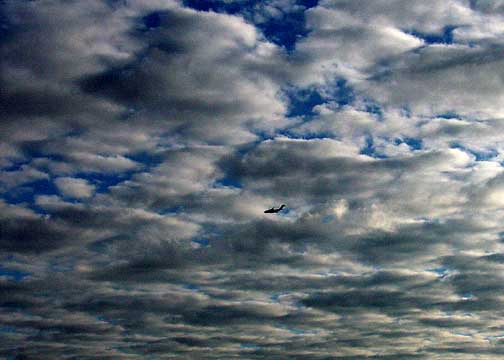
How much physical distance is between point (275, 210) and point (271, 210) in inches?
74.6

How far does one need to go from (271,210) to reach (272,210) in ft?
1.70

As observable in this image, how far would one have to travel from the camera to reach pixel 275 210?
104 metres

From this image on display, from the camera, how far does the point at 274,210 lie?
340 feet

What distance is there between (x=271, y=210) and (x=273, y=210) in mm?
1039

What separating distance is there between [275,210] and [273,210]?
0.87 meters

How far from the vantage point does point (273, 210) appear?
10338 cm

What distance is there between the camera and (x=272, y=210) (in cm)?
10300

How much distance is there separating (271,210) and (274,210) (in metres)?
1.42

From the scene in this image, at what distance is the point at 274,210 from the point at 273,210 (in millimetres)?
395
